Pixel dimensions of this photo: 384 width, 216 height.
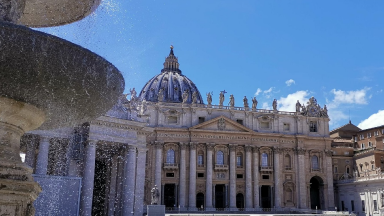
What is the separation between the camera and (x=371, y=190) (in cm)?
4884

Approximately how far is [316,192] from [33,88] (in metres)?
55.8

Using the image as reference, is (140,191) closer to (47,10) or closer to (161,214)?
(161,214)

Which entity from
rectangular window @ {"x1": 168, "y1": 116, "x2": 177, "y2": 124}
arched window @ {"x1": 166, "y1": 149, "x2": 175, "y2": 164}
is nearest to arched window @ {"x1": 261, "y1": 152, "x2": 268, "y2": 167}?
arched window @ {"x1": 166, "y1": 149, "x2": 175, "y2": 164}

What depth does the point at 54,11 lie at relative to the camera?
28.3 ft

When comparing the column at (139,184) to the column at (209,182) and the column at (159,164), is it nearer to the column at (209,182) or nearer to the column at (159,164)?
the column at (159,164)

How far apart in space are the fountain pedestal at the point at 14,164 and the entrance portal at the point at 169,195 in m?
44.6

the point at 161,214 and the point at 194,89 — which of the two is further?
the point at 194,89

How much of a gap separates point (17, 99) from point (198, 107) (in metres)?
46.0

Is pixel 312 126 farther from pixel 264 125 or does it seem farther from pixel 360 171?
pixel 360 171

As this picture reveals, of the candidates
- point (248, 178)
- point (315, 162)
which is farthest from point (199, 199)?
point (315, 162)

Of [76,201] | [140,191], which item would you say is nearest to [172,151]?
[140,191]

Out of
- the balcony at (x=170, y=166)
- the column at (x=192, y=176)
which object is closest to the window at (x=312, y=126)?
the column at (x=192, y=176)

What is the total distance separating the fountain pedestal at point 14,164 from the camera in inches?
220

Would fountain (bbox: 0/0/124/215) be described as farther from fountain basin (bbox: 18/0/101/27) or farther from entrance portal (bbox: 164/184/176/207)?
entrance portal (bbox: 164/184/176/207)
